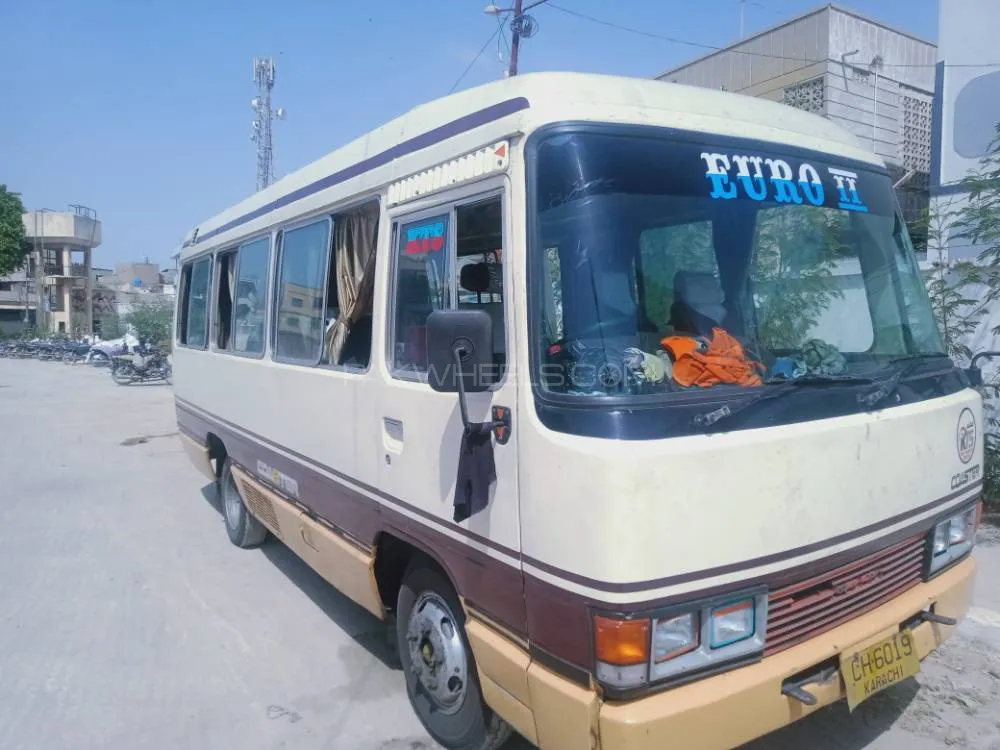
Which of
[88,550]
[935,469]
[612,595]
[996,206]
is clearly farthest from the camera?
[88,550]

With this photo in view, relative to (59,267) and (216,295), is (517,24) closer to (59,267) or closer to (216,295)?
(216,295)

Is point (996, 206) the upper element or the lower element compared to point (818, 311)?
upper

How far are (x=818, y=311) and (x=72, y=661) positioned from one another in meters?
4.48

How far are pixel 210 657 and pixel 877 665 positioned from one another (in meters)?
3.58

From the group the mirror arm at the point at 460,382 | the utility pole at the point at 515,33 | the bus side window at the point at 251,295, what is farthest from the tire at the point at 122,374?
the mirror arm at the point at 460,382

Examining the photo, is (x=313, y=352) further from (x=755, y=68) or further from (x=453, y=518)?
(x=755, y=68)

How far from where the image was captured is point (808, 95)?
14.1 m

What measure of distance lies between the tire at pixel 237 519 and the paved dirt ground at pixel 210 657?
0.42ft

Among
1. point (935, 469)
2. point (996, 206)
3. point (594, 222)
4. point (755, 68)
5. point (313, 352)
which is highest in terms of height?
point (755, 68)

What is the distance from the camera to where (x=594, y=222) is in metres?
2.55

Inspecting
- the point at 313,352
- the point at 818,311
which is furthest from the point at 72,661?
the point at 818,311

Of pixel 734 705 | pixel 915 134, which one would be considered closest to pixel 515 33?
pixel 915 134

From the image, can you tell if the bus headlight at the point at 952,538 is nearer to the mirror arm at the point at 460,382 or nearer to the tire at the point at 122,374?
the mirror arm at the point at 460,382

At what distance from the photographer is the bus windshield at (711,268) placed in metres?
2.54
